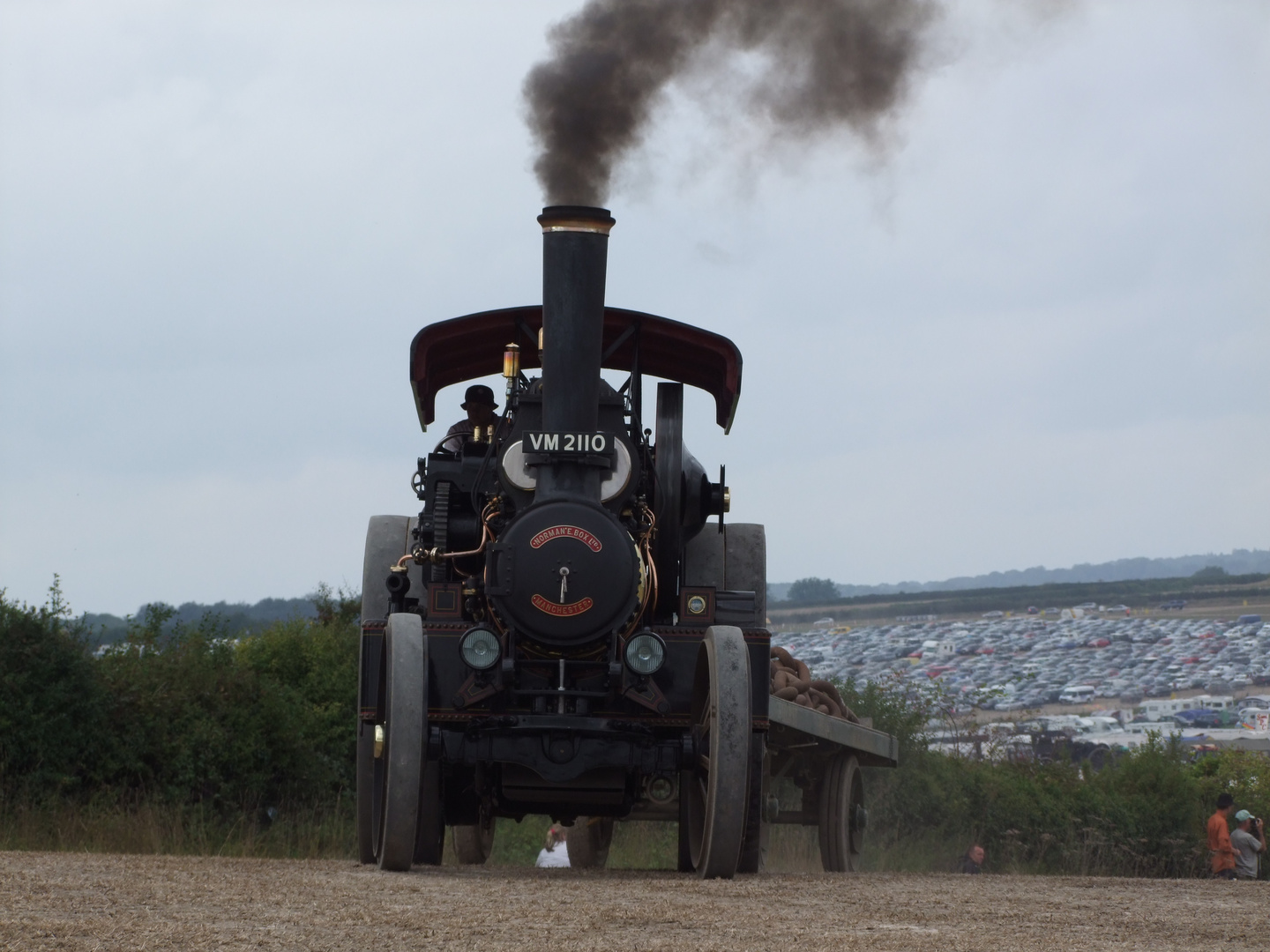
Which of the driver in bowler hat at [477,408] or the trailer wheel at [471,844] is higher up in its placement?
the driver in bowler hat at [477,408]

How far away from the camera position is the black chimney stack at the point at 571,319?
A: 8.59 metres

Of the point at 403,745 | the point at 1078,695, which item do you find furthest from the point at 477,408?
the point at 1078,695

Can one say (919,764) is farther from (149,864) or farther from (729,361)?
(149,864)

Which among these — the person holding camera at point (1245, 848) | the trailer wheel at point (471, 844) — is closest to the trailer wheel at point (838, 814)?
the trailer wheel at point (471, 844)

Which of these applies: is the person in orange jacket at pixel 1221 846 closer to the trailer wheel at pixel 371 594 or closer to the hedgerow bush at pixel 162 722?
the trailer wheel at pixel 371 594

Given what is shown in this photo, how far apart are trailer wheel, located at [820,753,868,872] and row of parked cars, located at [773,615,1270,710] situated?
36.9m

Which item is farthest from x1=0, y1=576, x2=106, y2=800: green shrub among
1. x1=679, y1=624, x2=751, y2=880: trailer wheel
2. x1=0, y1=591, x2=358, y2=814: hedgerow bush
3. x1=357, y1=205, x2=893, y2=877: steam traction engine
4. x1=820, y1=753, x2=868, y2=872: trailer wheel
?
x1=679, y1=624, x2=751, y2=880: trailer wheel

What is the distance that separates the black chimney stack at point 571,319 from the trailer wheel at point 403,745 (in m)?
1.08

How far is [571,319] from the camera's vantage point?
859cm

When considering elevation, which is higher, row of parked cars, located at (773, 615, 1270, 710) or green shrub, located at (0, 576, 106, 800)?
row of parked cars, located at (773, 615, 1270, 710)

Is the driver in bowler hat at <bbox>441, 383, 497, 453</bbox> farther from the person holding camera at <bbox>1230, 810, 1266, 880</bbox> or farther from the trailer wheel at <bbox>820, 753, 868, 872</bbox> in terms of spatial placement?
the person holding camera at <bbox>1230, 810, 1266, 880</bbox>

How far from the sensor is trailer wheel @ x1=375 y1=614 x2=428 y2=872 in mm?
7926

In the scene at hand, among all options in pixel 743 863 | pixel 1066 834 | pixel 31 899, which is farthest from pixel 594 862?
pixel 31 899

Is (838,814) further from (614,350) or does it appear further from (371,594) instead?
(614,350)
